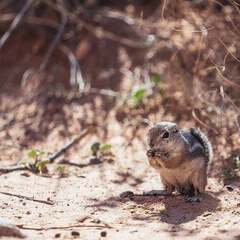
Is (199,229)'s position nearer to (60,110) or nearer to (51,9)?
(60,110)

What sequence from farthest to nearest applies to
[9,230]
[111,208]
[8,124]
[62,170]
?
1. [8,124]
2. [62,170]
3. [111,208]
4. [9,230]

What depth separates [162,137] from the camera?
660 centimetres

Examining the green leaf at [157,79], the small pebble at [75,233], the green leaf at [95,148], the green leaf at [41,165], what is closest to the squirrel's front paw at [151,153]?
the small pebble at [75,233]

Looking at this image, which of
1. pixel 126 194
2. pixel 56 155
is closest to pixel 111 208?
pixel 126 194

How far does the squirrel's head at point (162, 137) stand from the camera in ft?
21.6

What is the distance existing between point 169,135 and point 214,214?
1.03 meters

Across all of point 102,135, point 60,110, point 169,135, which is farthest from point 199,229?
point 60,110

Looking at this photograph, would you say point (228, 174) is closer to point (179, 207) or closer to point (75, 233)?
point (179, 207)

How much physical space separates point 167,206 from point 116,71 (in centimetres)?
498

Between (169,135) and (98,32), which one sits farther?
(98,32)

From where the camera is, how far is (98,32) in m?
11.7

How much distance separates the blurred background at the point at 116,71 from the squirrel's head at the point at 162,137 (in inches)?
47.7

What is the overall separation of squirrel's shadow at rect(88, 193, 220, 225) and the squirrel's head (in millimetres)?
547

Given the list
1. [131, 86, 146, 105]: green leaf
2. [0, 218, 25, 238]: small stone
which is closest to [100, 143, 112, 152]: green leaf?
[131, 86, 146, 105]: green leaf
